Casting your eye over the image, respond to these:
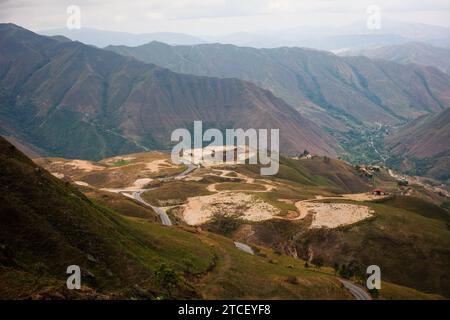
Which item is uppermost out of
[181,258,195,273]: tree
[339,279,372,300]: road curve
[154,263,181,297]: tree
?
[154,263,181,297]: tree

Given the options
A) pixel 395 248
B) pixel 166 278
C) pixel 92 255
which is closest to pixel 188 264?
pixel 166 278

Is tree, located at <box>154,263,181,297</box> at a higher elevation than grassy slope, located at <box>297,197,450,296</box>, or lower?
higher

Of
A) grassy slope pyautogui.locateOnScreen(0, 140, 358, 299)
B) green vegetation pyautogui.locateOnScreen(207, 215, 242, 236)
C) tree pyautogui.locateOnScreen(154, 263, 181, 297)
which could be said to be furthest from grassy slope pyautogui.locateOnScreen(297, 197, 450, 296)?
tree pyautogui.locateOnScreen(154, 263, 181, 297)

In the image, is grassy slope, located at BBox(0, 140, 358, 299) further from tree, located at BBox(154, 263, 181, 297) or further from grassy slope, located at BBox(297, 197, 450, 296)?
grassy slope, located at BBox(297, 197, 450, 296)

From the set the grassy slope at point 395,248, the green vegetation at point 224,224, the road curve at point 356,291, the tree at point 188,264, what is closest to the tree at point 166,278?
the tree at point 188,264

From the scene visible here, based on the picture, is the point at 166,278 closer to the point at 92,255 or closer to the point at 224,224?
the point at 92,255
